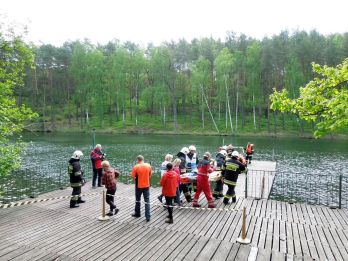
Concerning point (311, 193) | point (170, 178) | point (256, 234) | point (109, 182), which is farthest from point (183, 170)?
point (311, 193)

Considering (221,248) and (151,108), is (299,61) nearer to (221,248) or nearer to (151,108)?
(151,108)

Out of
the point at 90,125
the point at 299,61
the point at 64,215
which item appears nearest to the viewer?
the point at 64,215

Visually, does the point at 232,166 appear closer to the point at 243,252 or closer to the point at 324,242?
the point at 324,242

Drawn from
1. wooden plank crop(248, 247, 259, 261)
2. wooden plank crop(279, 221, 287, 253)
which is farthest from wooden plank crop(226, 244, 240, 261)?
wooden plank crop(279, 221, 287, 253)

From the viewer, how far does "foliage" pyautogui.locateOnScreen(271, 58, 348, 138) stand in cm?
594

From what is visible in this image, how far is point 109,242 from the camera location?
7.71m

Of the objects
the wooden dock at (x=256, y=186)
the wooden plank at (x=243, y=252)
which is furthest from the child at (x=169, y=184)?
the wooden dock at (x=256, y=186)

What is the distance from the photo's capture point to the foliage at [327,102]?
19.5 feet

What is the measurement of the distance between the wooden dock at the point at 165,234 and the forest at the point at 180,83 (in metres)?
47.1

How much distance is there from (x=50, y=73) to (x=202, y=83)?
123ft

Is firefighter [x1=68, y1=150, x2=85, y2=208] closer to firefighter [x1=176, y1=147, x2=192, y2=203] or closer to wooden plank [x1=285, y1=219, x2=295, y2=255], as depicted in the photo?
firefighter [x1=176, y1=147, x2=192, y2=203]

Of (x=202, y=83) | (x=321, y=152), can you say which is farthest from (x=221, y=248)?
(x=202, y=83)

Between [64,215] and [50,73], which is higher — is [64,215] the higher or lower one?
the lower one

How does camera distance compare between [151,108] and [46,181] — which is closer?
[46,181]
